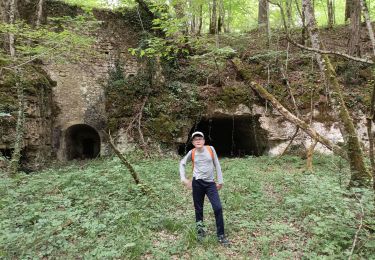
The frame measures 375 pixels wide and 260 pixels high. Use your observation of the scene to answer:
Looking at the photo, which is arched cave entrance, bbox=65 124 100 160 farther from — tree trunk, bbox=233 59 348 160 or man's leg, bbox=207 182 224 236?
man's leg, bbox=207 182 224 236

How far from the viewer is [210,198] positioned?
13.8ft

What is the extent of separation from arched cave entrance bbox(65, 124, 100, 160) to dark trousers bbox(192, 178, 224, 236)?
9946mm

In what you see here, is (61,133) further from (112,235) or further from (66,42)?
(112,235)

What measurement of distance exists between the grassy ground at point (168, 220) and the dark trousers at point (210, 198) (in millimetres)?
250

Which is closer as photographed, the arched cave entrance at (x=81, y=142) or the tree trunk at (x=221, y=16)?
→ the arched cave entrance at (x=81, y=142)

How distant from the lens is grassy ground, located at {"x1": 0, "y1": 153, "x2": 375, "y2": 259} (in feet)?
12.5

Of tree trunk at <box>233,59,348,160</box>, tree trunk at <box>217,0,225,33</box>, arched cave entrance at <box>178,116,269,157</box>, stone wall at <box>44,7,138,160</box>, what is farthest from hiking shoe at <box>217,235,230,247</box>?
tree trunk at <box>217,0,225,33</box>

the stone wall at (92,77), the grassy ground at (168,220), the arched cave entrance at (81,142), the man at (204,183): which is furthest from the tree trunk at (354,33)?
the arched cave entrance at (81,142)

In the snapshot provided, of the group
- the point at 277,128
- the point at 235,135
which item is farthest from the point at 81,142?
the point at 277,128

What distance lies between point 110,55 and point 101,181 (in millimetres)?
8404

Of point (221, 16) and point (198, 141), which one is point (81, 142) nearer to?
point (221, 16)

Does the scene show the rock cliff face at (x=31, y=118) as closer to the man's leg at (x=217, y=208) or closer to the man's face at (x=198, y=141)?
the man's face at (x=198, y=141)

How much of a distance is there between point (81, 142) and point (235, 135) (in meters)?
7.87

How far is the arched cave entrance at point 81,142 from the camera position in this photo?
13132 millimetres
